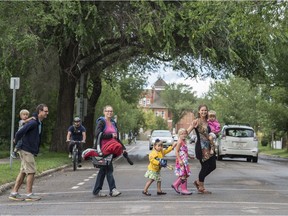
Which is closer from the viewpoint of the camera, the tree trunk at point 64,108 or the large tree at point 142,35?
the large tree at point 142,35

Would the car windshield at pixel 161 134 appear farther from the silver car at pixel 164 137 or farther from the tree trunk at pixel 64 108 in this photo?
the tree trunk at pixel 64 108

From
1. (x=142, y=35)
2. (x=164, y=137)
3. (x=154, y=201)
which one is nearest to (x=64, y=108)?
(x=142, y=35)

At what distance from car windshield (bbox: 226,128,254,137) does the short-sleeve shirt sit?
949cm

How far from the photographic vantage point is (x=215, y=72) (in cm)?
2692

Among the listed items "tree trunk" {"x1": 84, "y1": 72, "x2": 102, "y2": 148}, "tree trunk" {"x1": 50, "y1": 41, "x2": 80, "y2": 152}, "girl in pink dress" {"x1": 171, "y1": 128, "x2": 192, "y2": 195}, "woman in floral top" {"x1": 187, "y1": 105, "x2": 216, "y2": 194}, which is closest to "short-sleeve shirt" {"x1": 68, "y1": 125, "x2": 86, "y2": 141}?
"tree trunk" {"x1": 50, "y1": 41, "x2": 80, "y2": 152}

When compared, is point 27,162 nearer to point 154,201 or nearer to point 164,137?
point 154,201

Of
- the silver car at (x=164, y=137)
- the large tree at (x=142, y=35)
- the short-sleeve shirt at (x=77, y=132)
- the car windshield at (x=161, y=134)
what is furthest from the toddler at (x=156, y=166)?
the car windshield at (x=161, y=134)

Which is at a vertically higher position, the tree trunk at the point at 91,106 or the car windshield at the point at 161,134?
the tree trunk at the point at 91,106

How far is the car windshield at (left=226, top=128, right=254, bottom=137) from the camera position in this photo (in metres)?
26.6

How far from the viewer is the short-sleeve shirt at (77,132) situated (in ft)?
62.6

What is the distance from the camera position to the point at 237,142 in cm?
2631

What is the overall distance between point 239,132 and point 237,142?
63cm

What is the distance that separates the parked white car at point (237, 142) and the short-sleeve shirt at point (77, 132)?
9.23 meters

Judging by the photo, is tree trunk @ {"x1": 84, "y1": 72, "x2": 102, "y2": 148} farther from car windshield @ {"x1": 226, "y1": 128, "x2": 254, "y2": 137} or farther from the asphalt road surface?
the asphalt road surface
